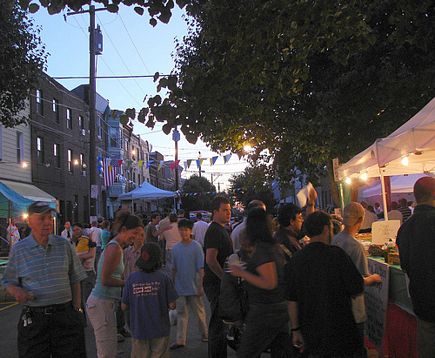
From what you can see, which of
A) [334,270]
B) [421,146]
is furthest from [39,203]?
[421,146]

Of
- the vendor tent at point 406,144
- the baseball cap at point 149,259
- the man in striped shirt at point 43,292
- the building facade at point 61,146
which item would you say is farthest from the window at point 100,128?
the man in striped shirt at point 43,292

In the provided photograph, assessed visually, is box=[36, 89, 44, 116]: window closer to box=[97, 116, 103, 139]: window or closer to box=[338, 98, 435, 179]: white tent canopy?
box=[97, 116, 103, 139]: window

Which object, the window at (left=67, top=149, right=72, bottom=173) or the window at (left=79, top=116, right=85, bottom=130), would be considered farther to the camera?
the window at (left=79, top=116, right=85, bottom=130)

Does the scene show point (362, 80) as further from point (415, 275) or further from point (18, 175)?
point (18, 175)

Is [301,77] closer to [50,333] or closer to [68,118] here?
[50,333]

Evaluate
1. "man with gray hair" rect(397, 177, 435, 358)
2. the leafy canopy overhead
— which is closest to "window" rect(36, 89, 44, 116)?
the leafy canopy overhead

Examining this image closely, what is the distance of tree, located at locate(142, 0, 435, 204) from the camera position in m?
5.54

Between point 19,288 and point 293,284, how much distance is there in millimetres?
2258

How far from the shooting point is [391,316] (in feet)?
18.0

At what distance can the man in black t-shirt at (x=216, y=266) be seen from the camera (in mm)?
5656

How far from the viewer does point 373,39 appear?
6.30 m

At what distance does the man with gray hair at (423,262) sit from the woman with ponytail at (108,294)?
8.73ft

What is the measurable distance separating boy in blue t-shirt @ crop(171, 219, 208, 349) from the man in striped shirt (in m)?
2.91

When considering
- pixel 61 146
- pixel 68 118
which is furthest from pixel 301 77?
pixel 68 118
